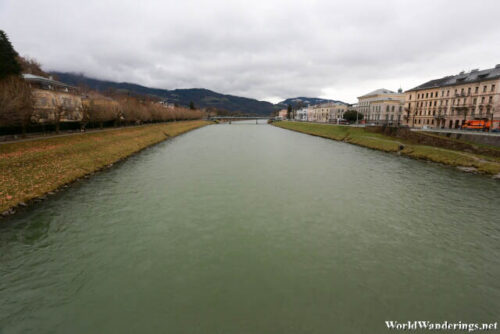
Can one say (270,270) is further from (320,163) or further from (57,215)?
(320,163)

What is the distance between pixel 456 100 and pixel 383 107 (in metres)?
45.7

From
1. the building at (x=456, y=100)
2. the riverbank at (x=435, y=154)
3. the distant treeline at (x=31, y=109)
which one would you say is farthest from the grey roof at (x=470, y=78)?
the distant treeline at (x=31, y=109)

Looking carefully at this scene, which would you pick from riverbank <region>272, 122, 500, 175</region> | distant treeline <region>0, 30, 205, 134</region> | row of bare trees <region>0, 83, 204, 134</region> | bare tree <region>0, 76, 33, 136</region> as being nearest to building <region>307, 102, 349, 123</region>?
riverbank <region>272, 122, 500, 175</region>

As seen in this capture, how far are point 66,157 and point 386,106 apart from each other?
4608 inches

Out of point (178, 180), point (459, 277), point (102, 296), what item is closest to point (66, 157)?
point (178, 180)

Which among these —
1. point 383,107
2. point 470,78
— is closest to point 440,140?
point 470,78

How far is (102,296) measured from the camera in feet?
24.8

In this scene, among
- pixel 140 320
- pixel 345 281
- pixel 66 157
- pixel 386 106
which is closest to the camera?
pixel 140 320

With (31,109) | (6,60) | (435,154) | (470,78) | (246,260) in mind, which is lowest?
(246,260)

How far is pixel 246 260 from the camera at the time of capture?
377 inches

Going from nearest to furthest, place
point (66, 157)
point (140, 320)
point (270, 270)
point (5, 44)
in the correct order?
point (140, 320)
point (270, 270)
point (66, 157)
point (5, 44)

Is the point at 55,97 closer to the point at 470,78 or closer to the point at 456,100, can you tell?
the point at 456,100

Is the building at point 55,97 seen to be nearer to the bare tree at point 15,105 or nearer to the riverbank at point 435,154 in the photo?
the bare tree at point 15,105

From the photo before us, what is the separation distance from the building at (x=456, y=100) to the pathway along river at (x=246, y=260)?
173 feet
